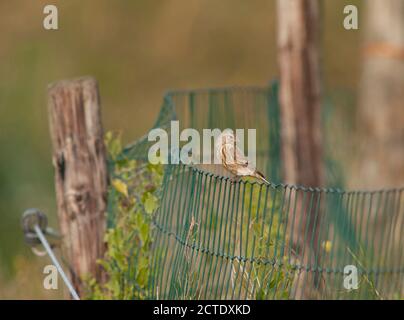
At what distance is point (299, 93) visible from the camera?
782cm

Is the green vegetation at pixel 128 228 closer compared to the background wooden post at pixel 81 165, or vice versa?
the green vegetation at pixel 128 228

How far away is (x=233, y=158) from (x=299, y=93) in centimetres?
306

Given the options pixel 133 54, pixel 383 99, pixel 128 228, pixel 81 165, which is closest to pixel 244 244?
pixel 128 228

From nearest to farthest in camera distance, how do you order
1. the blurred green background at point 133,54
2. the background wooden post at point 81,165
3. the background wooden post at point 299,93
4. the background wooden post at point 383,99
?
1. the background wooden post at point 81,165
2. the background wooden post at point 299,93
3. the background wooden post at point 383,99
4. the blurred green background at point 133,54

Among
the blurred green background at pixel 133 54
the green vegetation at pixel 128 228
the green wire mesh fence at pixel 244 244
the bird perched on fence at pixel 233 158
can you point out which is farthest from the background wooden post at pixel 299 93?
the blurred green background at pixel 133 54

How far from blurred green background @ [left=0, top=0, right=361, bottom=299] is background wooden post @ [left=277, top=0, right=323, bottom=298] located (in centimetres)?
479

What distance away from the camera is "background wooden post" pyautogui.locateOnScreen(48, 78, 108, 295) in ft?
19.4

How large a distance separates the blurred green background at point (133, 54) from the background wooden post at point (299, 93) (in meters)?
4.79

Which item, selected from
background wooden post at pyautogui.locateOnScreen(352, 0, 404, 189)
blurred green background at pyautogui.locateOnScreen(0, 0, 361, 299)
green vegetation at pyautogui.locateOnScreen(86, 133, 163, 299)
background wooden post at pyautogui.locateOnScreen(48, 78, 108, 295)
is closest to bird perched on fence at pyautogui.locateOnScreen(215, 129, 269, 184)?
green vegetation at pyautogui.locateOnScreen(86, 133, 163, 299)

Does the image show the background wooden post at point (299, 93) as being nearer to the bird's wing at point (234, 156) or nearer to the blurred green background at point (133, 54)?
the bird's wing at point (234, 156)

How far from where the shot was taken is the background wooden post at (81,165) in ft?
19.4

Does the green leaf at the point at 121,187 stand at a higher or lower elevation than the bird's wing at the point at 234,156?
lower

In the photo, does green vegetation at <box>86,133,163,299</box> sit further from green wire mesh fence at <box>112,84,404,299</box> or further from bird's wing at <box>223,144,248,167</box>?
bird's wing at <box>223,144,248,167</box>

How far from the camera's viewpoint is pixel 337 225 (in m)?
6.71
